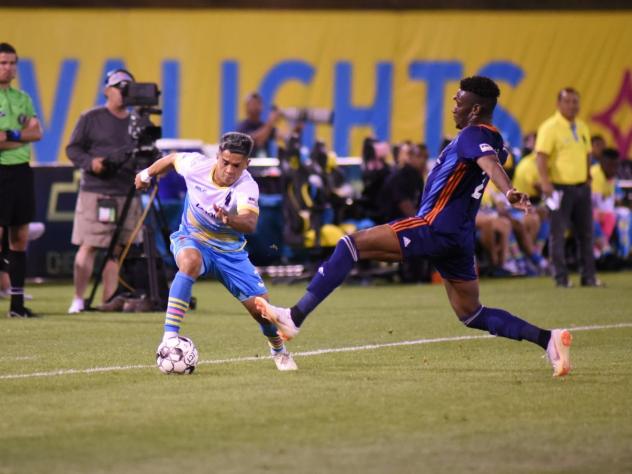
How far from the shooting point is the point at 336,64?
23547mm

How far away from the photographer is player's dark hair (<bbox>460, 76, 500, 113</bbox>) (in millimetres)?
9672

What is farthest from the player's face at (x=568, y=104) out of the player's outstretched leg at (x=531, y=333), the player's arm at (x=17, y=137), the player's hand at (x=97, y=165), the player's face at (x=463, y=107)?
the player's outstretched leg at (x=531, y=333)

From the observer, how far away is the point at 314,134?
23.4 metres

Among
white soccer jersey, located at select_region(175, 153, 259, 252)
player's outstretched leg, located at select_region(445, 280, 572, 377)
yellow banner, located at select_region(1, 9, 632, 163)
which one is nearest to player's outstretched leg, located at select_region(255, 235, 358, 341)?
white soccer jersey, located at select_region(175, 153, 259, 252)

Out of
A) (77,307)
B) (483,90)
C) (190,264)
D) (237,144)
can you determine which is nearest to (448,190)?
(483,90)

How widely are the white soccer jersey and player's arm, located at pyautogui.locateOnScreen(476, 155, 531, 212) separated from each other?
152cm

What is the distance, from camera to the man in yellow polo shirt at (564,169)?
18.1 metres

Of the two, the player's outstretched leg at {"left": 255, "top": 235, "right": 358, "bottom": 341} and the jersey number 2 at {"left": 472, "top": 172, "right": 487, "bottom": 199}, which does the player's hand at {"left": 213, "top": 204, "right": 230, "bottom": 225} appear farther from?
the jersey number 2 at {"left": 472, "top": 172, "right": 487, "bottom": 199}

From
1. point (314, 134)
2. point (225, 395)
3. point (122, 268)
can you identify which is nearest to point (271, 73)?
point (314, 134)

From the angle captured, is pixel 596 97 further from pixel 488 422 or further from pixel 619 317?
pixel 488 422

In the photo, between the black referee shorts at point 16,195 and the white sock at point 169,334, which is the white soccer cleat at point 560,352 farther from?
the black referee shorts at point 16,195

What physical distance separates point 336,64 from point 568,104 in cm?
616

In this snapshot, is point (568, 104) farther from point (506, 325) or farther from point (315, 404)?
point (315, 404)

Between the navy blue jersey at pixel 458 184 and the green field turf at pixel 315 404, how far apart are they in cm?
100
